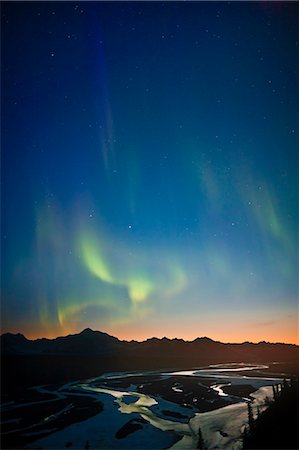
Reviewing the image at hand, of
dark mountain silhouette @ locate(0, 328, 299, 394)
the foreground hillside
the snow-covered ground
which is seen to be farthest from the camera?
dark mountain silhouette @ locate(0, 328, 299, 394)

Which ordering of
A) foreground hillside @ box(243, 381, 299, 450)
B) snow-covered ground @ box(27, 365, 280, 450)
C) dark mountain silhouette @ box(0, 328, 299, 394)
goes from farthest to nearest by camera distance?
dark mountain silhouette @ box(0, 328, 299, 394) < snow-covered ground @ box(27, 365, 280, 450) < foreground hillside @ box(243, 381, 299, 450)

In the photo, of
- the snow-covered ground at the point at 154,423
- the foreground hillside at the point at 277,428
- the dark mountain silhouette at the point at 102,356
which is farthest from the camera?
the dark mountain silhouette at the point at 102,356

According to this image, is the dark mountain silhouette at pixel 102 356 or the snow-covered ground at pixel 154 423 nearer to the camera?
the snow-covered ground at pixel 154 423

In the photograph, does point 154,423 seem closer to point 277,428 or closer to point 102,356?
point 277,428

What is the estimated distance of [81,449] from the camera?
452cm

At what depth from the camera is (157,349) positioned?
24.4 feet

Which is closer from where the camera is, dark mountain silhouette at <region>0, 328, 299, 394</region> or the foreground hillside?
the foreground hillside

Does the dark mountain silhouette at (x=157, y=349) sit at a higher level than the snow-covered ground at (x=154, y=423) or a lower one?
higher

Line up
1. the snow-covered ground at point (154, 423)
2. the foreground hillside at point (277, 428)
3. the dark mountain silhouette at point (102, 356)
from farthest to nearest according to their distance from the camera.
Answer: the dark mountain silhouette at point (102, 356) → the snow-covered ground at point (154, 423) → the foreground hillside at point (277, 428)

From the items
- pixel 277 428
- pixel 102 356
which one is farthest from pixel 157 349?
pixel 277 428

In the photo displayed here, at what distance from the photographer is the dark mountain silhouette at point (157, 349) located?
6586 mm

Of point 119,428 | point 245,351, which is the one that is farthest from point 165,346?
point 119,428

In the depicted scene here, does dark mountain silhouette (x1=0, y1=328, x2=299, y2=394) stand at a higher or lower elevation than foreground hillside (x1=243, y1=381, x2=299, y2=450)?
higher

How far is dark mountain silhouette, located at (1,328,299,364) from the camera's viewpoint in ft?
21.6
